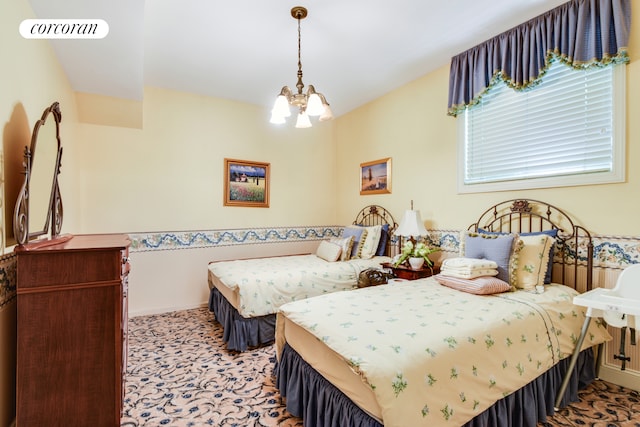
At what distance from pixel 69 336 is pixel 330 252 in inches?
102

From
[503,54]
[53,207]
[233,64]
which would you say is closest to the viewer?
[53,207]

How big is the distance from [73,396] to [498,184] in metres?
3.44

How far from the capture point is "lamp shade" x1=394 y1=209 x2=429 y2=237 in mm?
3246

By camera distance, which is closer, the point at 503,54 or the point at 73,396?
the point at 73,396

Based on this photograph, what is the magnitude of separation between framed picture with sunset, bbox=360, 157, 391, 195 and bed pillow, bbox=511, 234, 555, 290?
1.91 m

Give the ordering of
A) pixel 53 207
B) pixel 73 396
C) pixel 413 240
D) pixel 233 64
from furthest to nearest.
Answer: pixel 413 240, pixel 233 64, pixel 53 207, pixel 73 396

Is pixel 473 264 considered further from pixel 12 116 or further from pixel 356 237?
pixel 12 116

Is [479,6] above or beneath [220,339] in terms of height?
above

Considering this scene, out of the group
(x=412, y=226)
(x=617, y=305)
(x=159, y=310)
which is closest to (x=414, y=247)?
(x=412, y=226)

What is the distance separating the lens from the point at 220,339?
2.99m

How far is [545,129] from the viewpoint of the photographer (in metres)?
2.54

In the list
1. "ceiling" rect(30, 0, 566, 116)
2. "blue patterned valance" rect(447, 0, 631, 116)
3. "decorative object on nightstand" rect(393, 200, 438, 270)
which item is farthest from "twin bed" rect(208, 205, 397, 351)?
"ceiling" rect(30, 0, 566, 116)

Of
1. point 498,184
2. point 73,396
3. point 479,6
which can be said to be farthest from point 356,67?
point 73,396

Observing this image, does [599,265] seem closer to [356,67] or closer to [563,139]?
[563,139]
